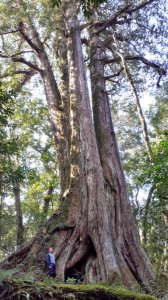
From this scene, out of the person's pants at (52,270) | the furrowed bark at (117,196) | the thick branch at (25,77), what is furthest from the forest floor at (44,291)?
the thick branch at (25,77)

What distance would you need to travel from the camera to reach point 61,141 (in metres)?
10.9

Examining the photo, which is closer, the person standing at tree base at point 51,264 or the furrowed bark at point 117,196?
the person standing at tree base at point 51,264

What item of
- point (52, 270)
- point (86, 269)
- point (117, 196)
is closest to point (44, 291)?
point (52, 270)

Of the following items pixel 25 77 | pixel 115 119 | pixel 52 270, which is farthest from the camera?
pixel 115 119

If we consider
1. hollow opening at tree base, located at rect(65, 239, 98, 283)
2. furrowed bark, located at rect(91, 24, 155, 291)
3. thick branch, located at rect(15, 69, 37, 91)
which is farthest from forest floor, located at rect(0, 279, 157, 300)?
thick branch, located at rect(15, 69, 37, 91)

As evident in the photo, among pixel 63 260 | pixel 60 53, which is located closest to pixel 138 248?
pixel 63 260

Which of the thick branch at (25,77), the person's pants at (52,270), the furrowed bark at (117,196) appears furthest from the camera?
the thick branch at (25,77)

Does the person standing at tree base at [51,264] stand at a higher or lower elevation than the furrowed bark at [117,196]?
lower

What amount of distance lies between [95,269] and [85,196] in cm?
155

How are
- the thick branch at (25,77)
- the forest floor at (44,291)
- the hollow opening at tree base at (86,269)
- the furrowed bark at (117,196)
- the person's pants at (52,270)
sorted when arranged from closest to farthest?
the forest floor at (44,291)
the person's pants at (52,270)
the hollow opening at tree base at (86,269)
the furrowed bark at (117,196)
the thick branch at (25,77)

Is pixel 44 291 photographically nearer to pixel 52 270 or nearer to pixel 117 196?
pixel 52 270

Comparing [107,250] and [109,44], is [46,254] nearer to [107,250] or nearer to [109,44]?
[107,250]

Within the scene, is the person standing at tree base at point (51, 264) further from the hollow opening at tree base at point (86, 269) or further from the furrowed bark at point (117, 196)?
the furrowed bark at point (117, 196)

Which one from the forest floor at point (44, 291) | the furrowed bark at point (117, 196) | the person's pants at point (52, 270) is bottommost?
the forest floor at point (44, 291)
